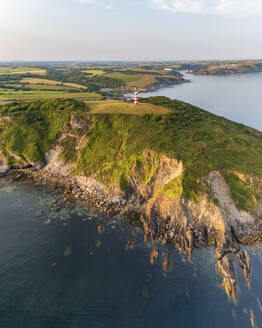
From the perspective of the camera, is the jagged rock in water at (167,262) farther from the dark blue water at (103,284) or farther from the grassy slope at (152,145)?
the grassy slope at (152,145)

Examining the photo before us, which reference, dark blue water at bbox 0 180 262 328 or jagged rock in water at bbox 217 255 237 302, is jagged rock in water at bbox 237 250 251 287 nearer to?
dark blue water at bbox 0 180 262 328

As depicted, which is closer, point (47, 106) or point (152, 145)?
point (152, 145)

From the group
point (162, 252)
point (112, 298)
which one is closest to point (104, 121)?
point (162, 252)

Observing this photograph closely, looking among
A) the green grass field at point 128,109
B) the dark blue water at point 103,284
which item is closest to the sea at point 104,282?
the dark blue water at point 103,284

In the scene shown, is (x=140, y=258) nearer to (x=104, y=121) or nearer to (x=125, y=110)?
(x=104, y=121)

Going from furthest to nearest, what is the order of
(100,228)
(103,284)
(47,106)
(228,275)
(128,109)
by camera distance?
(47,106) → (128,109) → (100,228) → (228,275) → (103,284)

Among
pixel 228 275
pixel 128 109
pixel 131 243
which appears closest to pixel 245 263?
pixel 228 275

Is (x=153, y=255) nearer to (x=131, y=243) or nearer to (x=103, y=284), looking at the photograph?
(x=131, y=243)
